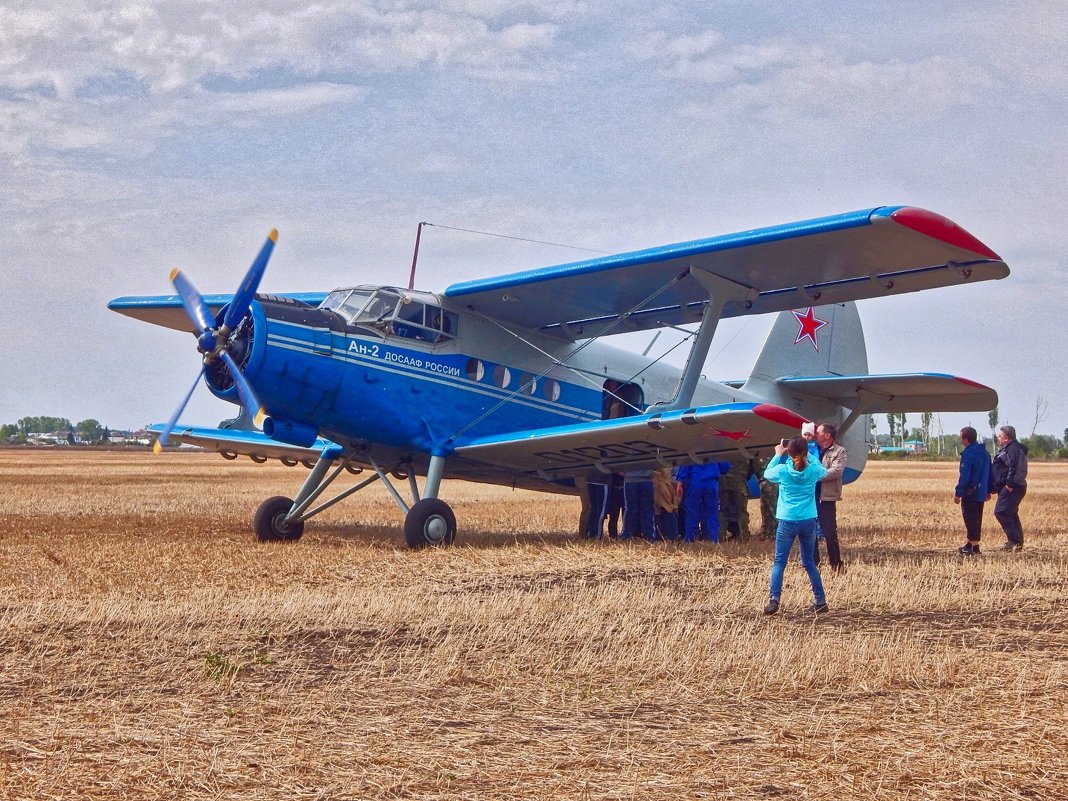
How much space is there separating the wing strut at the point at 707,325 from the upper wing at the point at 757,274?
3.9 inches

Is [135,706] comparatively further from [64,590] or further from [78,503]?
[78,503]

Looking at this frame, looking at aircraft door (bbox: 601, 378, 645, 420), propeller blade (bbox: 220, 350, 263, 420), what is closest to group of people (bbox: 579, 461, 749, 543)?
aircraft door (bbox: 601, 378, 645, 420)

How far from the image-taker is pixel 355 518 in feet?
61.3

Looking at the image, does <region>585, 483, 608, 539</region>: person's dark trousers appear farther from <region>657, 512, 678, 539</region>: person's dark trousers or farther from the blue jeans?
the blue jeans

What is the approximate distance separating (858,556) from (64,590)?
8.11 m

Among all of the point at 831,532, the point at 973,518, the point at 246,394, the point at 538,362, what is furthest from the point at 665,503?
the point at 246,394

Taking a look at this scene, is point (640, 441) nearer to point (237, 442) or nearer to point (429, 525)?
point (429, 525)

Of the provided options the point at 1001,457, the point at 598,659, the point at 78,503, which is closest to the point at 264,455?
the point at 78,503

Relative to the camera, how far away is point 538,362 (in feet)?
49.9

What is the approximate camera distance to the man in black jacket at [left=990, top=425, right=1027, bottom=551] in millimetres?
13984

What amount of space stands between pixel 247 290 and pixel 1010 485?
370 inches

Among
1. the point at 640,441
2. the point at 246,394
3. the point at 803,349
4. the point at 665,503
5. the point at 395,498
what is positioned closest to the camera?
the point at 246,394

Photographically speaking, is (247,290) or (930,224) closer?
(930,224)

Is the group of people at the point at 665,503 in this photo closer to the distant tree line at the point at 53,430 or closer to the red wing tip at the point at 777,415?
the red wing tip at the point at 777,415
